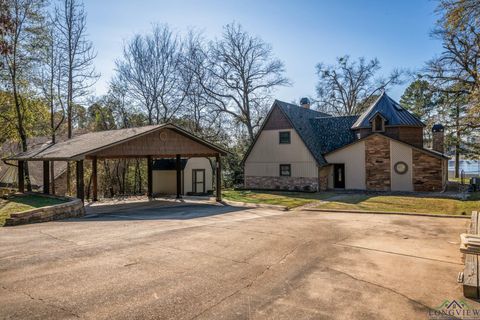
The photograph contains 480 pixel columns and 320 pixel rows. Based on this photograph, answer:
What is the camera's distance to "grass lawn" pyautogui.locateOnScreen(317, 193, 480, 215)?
1447 centimetres

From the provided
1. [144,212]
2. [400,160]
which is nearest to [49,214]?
[144,212]

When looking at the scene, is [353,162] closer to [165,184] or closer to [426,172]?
[426,172]


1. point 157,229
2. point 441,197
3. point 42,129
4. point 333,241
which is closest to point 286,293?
point 333,241

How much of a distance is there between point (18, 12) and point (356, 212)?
69.4 feet

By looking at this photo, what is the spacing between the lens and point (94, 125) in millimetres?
28172

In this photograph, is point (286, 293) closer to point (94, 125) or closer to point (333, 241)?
point (333, 241)

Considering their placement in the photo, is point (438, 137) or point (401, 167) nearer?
point (401, 167)

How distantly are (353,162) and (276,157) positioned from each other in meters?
5.81

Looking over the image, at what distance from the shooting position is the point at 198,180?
82.0 ft

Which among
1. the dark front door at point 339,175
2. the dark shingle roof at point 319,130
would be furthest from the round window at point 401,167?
the dark shingle roof at point 319,130

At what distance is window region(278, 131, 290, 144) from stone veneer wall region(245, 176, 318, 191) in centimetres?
287

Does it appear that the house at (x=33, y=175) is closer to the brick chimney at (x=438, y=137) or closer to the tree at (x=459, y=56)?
the tree at (x=459, y=56)

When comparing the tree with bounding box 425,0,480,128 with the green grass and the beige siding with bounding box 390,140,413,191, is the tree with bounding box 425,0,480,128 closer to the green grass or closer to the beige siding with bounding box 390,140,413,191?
the beige siding with bounding box 390,140,413,191

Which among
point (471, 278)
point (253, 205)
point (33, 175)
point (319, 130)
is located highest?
point (319, 130)
